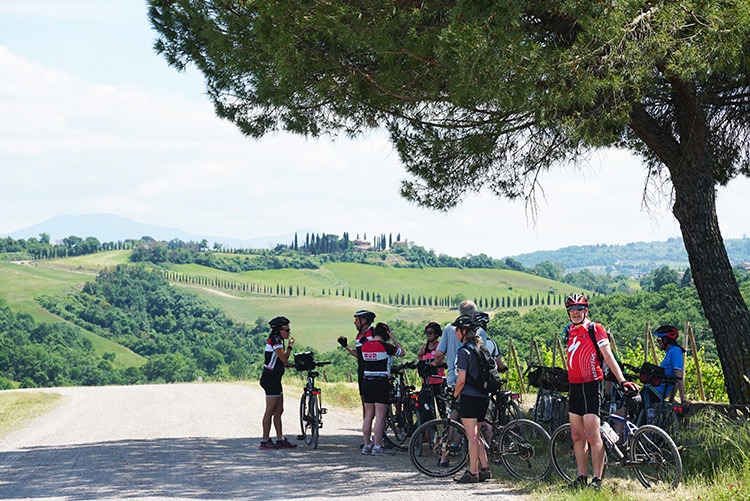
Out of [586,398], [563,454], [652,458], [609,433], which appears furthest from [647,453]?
[563,454]

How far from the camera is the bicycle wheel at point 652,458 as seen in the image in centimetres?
895

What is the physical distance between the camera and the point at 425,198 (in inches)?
655

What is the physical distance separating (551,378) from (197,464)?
455cm

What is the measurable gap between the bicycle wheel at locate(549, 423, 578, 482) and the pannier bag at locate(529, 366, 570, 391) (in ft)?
3.08

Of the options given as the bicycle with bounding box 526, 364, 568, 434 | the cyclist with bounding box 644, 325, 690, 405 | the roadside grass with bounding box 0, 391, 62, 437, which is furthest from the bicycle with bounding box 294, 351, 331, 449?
the roadside grass with bounding box 0, 391, 62, 437

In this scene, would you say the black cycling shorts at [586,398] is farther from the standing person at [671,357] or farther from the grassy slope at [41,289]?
the grassy slope at [41,289]

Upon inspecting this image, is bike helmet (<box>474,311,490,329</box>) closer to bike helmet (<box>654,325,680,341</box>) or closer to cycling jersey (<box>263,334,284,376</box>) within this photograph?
bike helmet (<box>654,325,680,341</box>)

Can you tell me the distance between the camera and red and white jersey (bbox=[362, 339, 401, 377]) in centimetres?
1222

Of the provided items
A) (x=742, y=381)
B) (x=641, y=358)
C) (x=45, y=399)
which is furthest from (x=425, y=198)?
(x=45, y=399)

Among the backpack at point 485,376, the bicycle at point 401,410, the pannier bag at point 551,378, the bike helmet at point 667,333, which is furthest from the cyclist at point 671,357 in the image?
the bicycle at point 401,410

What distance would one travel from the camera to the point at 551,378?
11.5 metres

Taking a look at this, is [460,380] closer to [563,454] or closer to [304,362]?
[563,454]

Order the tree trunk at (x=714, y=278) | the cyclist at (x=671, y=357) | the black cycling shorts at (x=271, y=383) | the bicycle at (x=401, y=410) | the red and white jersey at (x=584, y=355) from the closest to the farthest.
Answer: the red and white jersey at (x=584, y=355)
the cyclist at (x=671, y=357)
the tree trunk at (x=714, y=278)
the bicycle at (x=401, y=410)
the black cycling shorts at (x=271, y=383)

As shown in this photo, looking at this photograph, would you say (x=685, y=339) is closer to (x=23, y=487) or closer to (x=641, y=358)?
(x=641, y=358)
